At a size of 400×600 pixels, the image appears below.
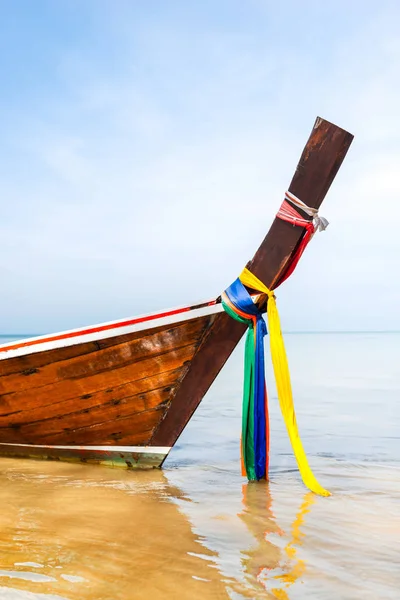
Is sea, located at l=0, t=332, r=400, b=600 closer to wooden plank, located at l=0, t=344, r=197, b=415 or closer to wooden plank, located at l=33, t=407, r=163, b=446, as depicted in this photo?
wooden plank, located at l=33, t=407, r=163, b=446

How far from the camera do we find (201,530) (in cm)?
272

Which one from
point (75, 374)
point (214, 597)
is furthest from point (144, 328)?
point (214, 597)

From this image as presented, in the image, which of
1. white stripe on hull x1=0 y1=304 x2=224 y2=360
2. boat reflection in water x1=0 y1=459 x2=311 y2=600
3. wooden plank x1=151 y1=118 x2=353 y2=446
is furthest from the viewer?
white stripe on hull x1=0 y1=304 x2=224 y2=360

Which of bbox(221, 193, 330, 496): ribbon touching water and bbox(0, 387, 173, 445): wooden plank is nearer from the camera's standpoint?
bbox(221, 193, 330, 496): ribbon touching water

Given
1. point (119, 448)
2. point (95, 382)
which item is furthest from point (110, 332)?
point (119, 448)

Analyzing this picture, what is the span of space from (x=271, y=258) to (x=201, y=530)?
1.80m

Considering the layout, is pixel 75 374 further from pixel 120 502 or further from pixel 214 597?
pixel 214 597

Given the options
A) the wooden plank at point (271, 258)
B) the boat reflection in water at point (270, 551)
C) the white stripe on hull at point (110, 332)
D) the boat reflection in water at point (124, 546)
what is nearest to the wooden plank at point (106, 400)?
the wooden plank at point (271, 258)

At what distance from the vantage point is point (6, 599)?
192cm

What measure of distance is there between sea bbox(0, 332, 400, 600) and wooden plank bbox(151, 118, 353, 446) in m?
0.53

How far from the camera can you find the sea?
6.79ft

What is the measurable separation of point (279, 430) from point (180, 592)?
4722mm

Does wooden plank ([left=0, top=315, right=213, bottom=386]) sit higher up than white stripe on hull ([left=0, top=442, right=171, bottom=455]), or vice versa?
wooden plank ([left=0, top=315, right=213, bottom=386])

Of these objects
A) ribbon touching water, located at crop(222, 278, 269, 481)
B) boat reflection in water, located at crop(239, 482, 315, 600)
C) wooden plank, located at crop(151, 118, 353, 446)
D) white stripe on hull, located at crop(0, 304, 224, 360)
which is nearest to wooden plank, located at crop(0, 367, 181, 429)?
wooden plank, located at crop(151, 118, 353, 446)
